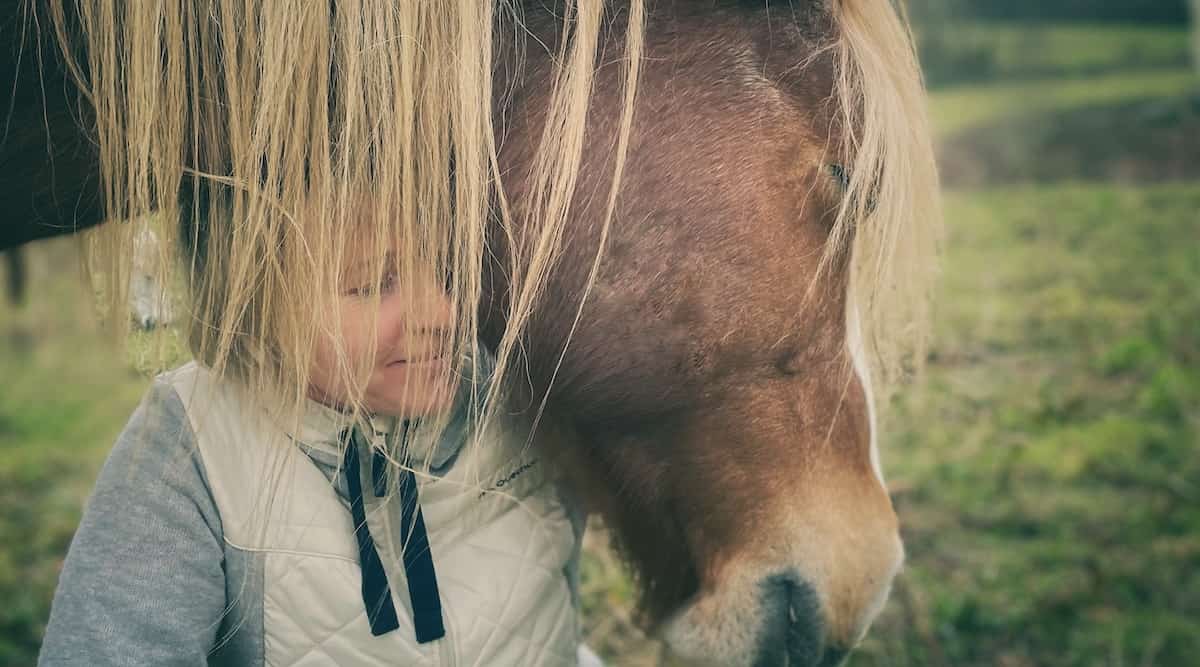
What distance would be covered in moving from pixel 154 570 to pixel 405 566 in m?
0.31

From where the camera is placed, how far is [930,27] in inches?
235

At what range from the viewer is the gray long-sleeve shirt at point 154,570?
110 centimetres

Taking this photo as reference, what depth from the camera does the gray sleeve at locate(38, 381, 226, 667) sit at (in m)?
1.10

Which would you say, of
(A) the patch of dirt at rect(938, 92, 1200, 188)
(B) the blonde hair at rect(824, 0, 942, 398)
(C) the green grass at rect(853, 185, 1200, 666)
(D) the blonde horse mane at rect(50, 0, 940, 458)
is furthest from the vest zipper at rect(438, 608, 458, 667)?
(A) the patch of dirt at rect(938, 92, 1200, 188)

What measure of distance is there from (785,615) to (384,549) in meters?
0.56

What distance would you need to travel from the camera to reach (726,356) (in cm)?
117

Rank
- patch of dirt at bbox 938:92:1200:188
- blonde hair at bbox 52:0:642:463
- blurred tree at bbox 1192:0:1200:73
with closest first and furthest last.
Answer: blonde hair at bbox 52:0:642:463 → blurred tree at bbox 1192:0:1200:73 → patch of dirt at bbox 938:92:1200:188

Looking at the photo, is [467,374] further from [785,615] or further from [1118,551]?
[1118,551]

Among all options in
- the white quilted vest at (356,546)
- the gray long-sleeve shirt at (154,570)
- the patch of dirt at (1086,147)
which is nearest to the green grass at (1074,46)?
the patch of dirt at (1086,147)

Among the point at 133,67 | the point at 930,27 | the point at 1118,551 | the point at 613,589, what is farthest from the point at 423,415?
the point at 930,27

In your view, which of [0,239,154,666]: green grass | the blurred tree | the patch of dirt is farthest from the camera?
the patch of dirt

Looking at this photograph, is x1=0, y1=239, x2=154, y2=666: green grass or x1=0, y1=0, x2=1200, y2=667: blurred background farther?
x1=0, y1=239, x2=154, y2=666: green grass

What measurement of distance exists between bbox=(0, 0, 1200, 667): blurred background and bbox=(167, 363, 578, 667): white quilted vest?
170 millimetres

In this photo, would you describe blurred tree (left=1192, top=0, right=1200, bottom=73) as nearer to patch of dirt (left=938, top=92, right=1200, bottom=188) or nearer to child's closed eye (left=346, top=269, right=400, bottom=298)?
patch of dirt (left=938, top=92, right=1200, bottom=188)
